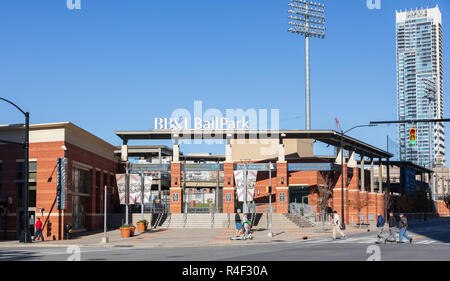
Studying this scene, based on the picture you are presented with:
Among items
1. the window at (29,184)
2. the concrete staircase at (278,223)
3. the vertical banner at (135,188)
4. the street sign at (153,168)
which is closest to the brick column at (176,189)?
the street sign at (153,168)

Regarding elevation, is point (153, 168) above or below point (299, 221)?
above

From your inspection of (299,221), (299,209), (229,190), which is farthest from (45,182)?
(299,209)

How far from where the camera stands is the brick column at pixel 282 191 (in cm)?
6725

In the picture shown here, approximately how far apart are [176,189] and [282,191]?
41.0 feet

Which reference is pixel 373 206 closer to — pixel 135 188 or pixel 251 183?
pixel 251 183

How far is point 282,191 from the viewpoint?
2657 inches

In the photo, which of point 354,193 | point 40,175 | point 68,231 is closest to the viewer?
point 68,231

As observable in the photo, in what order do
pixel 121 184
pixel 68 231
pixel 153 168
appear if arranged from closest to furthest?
pixel 68 231 → pixel 121 184 → pixel 153 168

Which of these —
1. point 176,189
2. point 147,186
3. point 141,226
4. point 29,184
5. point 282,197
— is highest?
point 29,184

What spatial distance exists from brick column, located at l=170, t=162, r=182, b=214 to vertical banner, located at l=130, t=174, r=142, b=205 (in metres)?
16.0
